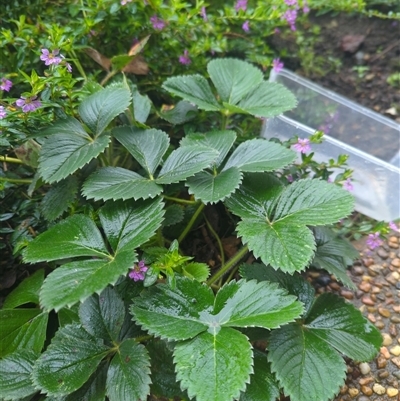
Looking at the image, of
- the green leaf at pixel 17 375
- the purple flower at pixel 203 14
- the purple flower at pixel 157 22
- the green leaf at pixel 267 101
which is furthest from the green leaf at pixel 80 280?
the purple flower at pixel 203 14

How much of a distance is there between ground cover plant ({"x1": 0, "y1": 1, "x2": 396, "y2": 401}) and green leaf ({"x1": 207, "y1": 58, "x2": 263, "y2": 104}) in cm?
7

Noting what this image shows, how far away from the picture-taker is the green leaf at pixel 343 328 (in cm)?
93

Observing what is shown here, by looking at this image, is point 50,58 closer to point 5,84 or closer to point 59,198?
point 5,84

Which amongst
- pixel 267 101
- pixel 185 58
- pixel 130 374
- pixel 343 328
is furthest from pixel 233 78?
pixel 130 374

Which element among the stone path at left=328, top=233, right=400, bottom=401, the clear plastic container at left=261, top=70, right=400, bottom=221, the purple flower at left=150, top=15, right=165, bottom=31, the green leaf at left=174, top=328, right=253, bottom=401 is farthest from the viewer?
the clear plastic container at left=261, top=70, right=400, bottom=221

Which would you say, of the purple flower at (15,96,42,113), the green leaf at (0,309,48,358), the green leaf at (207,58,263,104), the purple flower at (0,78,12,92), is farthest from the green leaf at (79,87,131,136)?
the green leaf at (0,309,48,358)

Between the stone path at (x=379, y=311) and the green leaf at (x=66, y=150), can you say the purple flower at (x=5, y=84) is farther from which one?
the stone path at (x=379, y=311)

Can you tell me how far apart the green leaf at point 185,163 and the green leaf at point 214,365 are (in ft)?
1.04

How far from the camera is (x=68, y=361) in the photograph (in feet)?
2.75

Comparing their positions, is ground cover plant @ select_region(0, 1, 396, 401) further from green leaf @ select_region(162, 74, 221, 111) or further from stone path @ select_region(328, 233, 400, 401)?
stone path @ select_region(328, 233, 400, 401)

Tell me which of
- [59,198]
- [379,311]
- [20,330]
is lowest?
[20,330]

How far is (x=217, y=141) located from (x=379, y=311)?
639 mm

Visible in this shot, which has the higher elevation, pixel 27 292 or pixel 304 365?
pixel 304 365

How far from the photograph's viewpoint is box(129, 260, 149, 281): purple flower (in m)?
0.88
